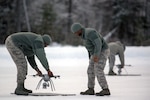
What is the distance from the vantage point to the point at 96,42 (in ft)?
34.8

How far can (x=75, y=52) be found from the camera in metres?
31.4

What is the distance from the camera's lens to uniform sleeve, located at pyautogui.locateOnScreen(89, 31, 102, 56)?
10539mm

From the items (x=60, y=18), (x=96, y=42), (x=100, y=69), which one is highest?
(x=96, y=42)

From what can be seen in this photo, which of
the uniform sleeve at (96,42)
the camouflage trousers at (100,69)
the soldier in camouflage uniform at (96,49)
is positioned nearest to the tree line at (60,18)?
the camouflage trousers at (100,69)

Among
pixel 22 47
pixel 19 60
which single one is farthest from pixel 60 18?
pixel 19 60

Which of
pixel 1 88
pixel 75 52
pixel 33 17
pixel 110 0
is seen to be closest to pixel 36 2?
pixel 33 17

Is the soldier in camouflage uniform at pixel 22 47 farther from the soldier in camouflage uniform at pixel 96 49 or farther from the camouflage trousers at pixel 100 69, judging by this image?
the camouflage trousers at pixel 100 69

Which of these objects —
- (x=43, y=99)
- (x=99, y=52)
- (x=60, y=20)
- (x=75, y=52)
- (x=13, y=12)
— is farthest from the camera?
(x=60, y=20)

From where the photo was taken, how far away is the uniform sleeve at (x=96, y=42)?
10539 millimetres

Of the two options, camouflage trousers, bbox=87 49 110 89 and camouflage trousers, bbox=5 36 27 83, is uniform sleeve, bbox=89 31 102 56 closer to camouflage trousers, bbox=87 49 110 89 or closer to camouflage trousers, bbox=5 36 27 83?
camouflage trousers, bbox=87 49 110 89

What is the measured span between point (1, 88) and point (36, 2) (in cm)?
5181

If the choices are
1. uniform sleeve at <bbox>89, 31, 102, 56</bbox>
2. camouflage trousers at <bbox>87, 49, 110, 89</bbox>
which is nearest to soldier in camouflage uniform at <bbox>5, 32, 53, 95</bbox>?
uniform sleeve at <bbox>89, 31, 102, 56</bbox>

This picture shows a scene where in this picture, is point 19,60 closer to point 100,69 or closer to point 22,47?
point 22,47

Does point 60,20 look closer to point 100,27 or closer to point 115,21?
point 100,27
